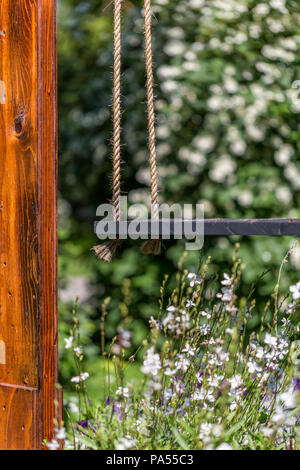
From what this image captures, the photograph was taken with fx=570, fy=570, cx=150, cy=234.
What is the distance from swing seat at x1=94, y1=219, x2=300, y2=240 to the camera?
162 cm

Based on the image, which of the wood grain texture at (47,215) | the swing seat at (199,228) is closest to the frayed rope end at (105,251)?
the swing seat at (199,228)

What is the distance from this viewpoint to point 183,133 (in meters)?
→ 3.27

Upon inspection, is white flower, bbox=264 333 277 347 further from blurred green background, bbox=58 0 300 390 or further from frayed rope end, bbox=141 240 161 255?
blurred green background, bbox=58 0 300 390

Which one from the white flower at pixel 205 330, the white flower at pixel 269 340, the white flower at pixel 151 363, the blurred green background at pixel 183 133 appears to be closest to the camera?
the white flower at pixel 151 363

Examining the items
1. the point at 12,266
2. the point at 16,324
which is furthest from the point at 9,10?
the point at 16,324

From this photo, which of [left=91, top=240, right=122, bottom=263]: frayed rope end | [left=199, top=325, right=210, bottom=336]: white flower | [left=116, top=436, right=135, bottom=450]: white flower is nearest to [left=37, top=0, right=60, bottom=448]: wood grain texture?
[left=91, top=240, right=122, bottom=263]: frayed rope end

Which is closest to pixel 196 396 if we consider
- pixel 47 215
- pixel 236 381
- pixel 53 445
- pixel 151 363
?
pixel 236 381

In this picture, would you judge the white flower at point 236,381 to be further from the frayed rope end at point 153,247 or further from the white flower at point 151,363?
the frayed rope end at point 153,247

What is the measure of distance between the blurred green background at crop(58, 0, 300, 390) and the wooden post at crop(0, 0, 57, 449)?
112cm

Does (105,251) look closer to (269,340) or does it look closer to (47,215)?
(47,215)

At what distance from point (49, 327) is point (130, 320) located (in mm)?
1168

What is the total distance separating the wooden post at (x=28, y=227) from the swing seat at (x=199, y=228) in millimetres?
240

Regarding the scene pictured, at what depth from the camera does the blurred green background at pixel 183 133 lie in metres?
3.10

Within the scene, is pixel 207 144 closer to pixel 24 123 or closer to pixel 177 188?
pixel 177 188
